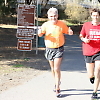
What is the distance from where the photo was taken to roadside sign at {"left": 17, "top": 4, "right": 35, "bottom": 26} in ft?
36.3

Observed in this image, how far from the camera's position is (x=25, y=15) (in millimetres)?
11125

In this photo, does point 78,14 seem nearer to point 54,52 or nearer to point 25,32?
point 25,32

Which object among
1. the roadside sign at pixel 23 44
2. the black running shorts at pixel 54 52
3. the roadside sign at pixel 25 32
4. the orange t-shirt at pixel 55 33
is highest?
the orange t-shirt at pixel 55 33

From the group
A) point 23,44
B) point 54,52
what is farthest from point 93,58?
point 23,44

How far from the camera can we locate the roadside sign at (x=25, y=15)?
436 inches

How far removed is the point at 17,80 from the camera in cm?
708

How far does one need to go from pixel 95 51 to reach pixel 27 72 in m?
3.25

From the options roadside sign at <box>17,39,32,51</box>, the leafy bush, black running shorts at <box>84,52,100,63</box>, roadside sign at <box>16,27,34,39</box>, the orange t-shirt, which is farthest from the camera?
the leafy bush

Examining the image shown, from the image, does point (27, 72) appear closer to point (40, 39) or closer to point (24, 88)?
point (24, 88)

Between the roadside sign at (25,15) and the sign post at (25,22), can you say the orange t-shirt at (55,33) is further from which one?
the roadside sign at (25,15)

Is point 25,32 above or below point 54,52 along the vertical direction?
below

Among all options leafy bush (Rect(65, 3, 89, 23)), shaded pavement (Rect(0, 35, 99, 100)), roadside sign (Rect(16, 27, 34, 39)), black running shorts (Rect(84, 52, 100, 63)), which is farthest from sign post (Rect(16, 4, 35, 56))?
leafy bush (Rect(65, 3, 89, 23))

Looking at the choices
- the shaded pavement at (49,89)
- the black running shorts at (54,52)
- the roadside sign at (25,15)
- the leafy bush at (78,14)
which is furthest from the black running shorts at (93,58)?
the leafy bush at (78,14)

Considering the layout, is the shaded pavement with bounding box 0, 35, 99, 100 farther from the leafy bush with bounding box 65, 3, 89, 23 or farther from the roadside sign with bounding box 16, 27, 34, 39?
the leafy bush with bounding box 65, 3, 89, 23
